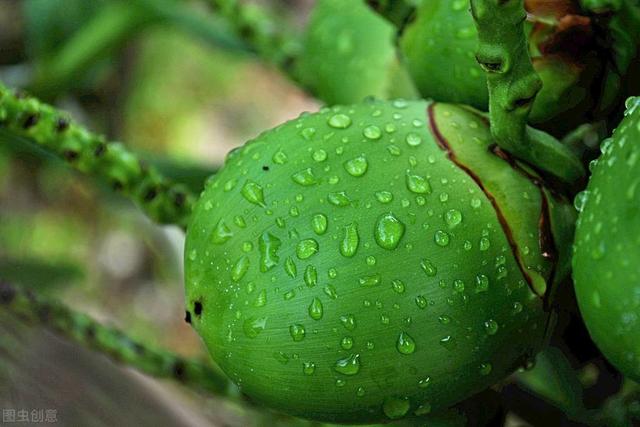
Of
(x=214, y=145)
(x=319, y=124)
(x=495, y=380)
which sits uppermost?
(x=319, y=124)

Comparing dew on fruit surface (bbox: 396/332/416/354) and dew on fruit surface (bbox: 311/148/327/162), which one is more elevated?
dew on fruit surface (bbox: 311/148/327/162)

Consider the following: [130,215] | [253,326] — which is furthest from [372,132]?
[130,215]

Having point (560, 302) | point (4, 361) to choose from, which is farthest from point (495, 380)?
point (4, 361)

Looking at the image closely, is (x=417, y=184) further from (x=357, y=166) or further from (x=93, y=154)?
(x=93, y=154)

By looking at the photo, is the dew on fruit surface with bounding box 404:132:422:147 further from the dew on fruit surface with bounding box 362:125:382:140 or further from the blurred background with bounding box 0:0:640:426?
the blurred background with bounding box 0:0:640:426

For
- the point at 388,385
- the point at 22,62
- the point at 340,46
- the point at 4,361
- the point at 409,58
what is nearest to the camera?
the point at 388,385

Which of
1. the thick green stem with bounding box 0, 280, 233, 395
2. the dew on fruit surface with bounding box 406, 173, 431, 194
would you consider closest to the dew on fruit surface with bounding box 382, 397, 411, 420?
the dew on fruit surface with bounding box 406, 173, 431, 194

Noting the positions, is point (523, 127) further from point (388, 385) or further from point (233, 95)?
point (233, 95)
